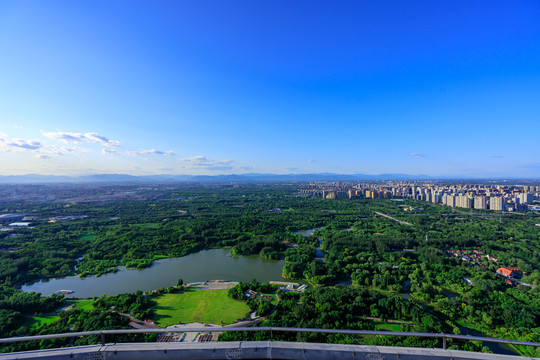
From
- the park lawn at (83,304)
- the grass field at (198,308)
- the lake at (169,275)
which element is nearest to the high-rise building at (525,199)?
the lake at (169,275)

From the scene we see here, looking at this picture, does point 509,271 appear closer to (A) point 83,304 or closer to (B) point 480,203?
(A) point 83,304

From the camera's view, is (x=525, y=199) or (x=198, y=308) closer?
(x=198, y=308)

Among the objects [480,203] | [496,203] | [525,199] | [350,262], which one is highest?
[525,199]

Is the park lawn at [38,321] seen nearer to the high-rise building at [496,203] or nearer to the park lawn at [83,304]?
the park lawn at [83,304]

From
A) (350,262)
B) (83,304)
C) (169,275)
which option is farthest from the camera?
(350,262)

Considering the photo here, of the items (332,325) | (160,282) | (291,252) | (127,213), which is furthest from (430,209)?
(127,213)

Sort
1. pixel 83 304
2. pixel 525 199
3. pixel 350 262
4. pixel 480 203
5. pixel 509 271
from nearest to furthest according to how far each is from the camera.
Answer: pixel 83 304 → pixel 509 271 → pixel 350 262 → pixel 480 203 → pixel 525 199

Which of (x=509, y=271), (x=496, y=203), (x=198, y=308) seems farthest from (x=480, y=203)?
(x=198, y=308)
